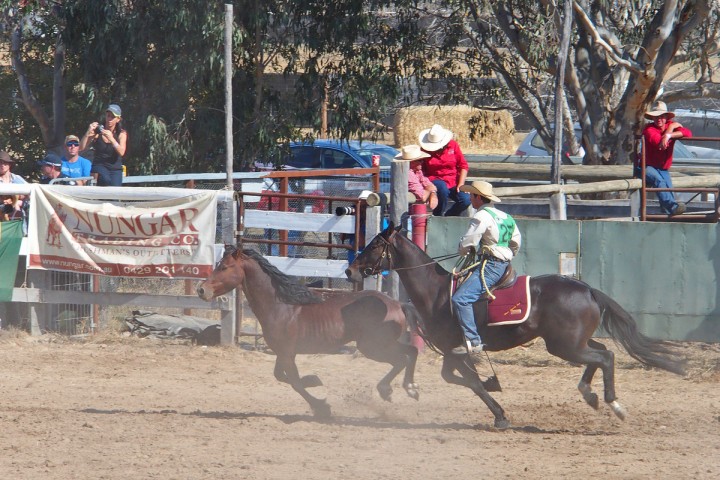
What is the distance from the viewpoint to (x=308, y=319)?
8.75 m


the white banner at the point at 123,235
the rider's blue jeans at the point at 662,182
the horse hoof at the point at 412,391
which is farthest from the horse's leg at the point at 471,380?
the rider's blue jeans at the point at 662,182

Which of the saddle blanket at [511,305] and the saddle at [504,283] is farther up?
the saddle at [504,283]

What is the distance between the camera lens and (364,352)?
28.9 feet

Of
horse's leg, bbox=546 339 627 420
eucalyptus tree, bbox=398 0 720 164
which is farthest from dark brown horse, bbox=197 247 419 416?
eucalyptus tree, bbox=398 0 720 164

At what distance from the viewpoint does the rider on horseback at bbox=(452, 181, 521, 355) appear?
8.37 m

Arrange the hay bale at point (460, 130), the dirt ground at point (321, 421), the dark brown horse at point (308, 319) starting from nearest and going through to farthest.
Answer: the dirt ground at point (321, 421)
the dark brown horse at point (308, 319)
the hay bale at point (460, 130)

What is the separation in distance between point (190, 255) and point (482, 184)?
4685 mm

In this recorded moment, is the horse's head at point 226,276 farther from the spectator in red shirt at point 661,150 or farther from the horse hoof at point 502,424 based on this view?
the spectator in red shirt at point 661,150

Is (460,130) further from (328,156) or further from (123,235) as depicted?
(123,235)

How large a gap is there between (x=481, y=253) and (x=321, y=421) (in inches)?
79.4

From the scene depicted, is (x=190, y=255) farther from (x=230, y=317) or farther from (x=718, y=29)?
(x=718, y=29)

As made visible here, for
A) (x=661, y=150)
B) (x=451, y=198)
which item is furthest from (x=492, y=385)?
(x=661, y=150)

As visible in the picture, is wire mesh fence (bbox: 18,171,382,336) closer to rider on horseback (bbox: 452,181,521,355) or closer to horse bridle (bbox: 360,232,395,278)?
horse bridle (bbox: 360,232,395,278)

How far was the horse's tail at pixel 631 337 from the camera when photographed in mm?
8484
